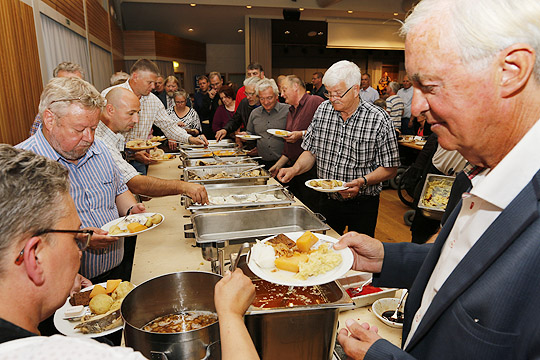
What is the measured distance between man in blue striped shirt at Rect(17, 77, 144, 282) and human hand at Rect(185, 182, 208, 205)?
0.40m

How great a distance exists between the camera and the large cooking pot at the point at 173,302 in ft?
2.85

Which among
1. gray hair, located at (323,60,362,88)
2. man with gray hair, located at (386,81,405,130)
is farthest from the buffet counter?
man with gray hair, located at (386,81,405,130)

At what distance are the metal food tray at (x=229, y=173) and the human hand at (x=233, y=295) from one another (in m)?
1.64

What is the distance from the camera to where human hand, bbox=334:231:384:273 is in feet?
3.75

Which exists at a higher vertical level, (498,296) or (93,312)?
(498,296)

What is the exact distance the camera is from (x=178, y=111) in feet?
17.9

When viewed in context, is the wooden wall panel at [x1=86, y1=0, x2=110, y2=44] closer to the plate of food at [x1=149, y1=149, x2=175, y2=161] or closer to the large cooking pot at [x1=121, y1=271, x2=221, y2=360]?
the plate of food at [x1=149, y1=149, x2=175, y2=161]

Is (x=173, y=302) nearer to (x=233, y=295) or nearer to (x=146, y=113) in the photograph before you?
(x=233, y=295)

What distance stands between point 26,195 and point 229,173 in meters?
2.31

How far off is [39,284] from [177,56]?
39.5 feet

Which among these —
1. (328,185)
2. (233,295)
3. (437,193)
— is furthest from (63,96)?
(437,193)

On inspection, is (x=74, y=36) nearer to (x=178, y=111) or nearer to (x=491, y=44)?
(x=178, y=111)

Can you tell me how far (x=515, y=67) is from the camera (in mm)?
583

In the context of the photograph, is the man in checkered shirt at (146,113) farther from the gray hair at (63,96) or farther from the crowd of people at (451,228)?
the crowd of people at (451,228)
